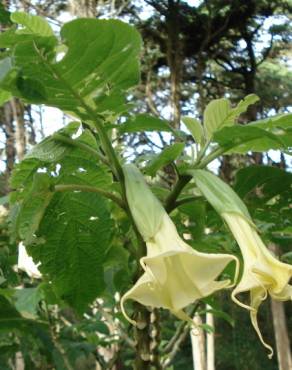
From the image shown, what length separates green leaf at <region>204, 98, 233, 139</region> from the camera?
2.63ft

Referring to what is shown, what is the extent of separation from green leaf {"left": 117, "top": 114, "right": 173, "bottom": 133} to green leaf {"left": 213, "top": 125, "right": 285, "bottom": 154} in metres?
0.07

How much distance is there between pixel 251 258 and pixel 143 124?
0.25 metres

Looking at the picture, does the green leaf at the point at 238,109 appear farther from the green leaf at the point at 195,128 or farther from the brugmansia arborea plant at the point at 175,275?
the brugmansia arborea plant at the point at 175,275

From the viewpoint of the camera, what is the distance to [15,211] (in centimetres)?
80

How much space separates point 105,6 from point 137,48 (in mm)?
6959

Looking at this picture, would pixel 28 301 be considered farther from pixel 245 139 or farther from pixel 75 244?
pixel 245 139

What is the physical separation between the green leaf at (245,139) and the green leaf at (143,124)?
0.07 m

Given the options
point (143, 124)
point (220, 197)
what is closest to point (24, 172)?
point (143, 124)

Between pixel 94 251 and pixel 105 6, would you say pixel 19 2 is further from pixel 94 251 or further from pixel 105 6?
pixel 94 251

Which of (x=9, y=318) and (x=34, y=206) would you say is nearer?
(x=34, y=206)

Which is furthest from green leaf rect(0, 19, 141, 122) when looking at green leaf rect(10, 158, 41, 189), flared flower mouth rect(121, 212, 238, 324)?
flared flower mouth rect(121, 212, 238, 324)

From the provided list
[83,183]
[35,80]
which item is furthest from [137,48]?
[83,183]

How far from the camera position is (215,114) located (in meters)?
0.81

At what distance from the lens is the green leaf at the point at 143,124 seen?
0.74 m
